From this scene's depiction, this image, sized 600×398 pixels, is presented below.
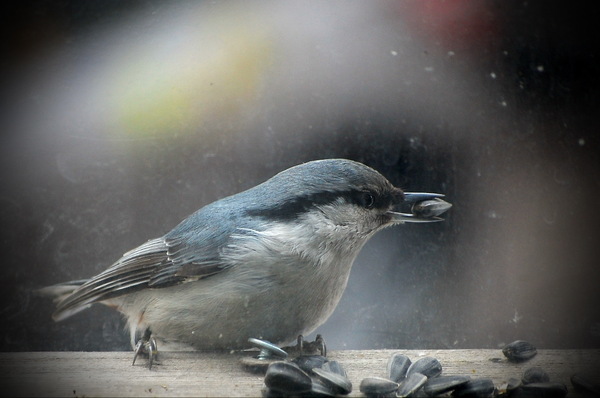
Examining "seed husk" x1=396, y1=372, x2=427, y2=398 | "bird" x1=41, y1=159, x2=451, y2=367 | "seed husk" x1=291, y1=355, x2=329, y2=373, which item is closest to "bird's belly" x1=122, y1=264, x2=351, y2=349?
"bird" x1=41, y1=159, x2=451, y2=367

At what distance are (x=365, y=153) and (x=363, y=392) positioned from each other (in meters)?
0.88

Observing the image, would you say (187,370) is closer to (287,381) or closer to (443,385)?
(287,381)

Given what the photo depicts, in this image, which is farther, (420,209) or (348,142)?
(348,142)

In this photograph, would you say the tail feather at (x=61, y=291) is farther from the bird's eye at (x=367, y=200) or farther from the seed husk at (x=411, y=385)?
the seed husk at (x=411, y=385)

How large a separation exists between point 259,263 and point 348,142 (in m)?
0.56

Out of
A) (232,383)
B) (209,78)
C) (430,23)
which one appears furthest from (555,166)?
(232,383)

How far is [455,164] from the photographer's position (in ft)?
6.86

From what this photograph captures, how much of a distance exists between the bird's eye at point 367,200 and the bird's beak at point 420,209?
65 mm

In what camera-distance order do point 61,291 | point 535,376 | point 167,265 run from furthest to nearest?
point 61,291 < point 167,265 < point 535,376

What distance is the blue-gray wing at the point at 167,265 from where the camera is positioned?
1.79 metres

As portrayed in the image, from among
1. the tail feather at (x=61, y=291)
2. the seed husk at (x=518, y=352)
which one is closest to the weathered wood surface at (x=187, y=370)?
the seed husk at (x=518, y=352)

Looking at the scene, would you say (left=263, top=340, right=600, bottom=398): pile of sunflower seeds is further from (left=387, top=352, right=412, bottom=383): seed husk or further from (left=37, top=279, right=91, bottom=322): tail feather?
(left=37, top=279, right=91, bottom=322): tail feather

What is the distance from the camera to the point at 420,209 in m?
1.85

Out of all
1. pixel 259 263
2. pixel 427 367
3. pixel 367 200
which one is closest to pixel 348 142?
pixel 367 200
